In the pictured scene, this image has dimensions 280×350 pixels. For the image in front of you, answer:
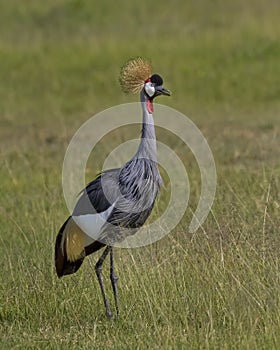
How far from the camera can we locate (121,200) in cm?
553

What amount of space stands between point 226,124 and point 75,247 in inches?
303

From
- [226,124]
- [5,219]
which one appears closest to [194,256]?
[5,219]

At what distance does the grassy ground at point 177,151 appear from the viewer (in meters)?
5.12

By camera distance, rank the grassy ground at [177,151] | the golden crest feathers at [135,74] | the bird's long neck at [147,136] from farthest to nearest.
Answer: the golden crest feathers at [135,74] < the bird's long neck at [147,136] < the grassy ground at [177,151]

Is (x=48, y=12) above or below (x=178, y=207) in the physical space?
above

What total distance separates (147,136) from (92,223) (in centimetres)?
59

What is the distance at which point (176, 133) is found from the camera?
12.2 m

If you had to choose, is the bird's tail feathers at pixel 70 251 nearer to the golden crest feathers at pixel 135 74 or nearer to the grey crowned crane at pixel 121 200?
the grey crowned crane at pixel 121 200

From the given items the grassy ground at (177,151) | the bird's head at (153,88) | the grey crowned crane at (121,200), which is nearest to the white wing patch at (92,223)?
the grey crowned crane at (121,200)

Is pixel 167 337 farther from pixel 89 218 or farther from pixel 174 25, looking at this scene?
pixel 174 25

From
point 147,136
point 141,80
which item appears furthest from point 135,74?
point 147,136

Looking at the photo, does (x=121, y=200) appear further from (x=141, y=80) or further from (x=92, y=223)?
(x=141, y=80)

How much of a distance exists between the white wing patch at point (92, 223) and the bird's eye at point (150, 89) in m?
0.67

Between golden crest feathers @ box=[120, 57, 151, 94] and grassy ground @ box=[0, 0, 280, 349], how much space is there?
0.97m
